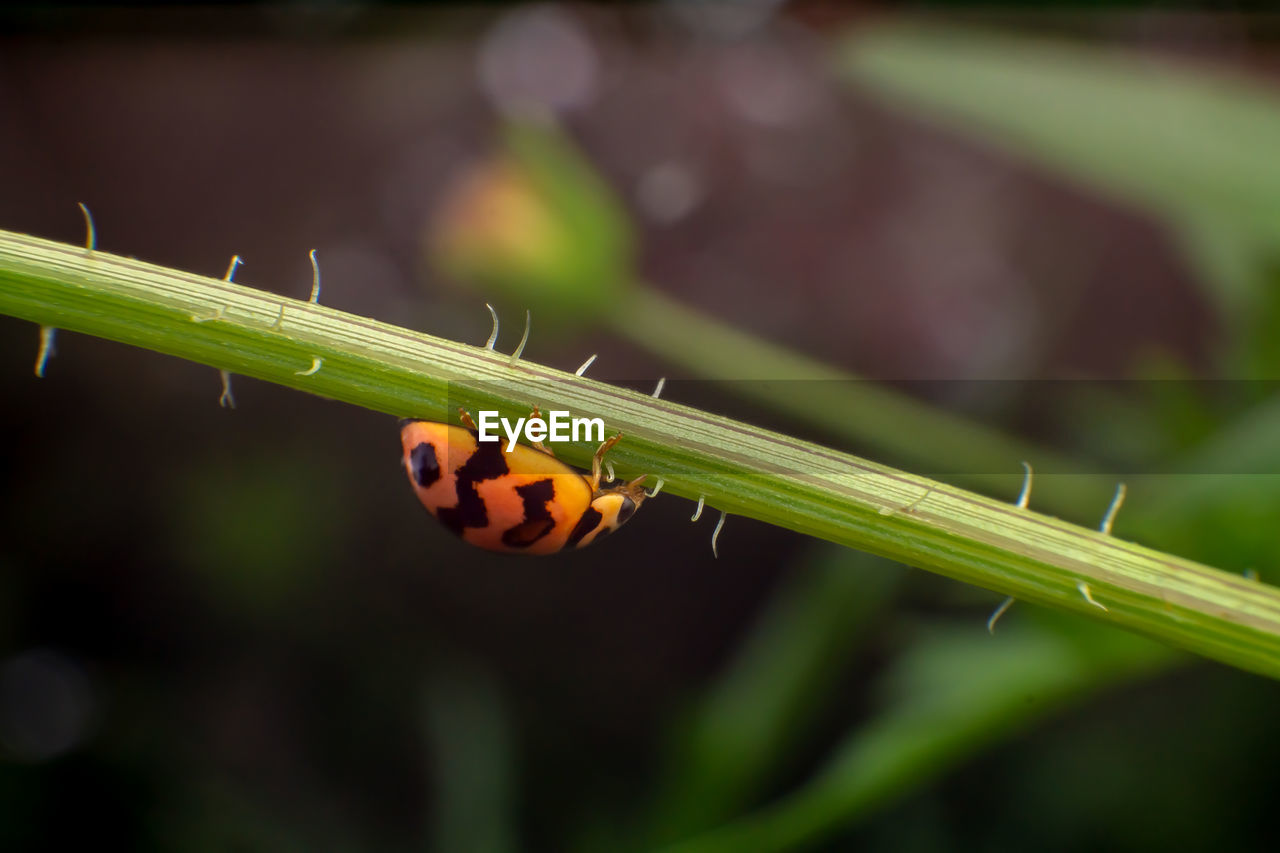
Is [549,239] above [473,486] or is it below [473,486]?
→ above

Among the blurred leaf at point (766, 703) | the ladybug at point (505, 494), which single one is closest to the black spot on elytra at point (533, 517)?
the ladybug at point (505, 494)

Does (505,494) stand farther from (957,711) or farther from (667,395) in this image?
(957,711)

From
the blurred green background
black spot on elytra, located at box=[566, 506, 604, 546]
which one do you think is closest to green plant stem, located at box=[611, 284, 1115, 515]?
the blurred green background

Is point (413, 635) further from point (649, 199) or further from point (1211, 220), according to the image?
point (1211, 220)

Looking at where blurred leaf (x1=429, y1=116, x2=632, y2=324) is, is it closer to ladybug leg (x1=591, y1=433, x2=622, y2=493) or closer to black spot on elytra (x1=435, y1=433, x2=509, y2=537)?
black spot on elytra (x1=435, y1=433, x2=509, y2=537)

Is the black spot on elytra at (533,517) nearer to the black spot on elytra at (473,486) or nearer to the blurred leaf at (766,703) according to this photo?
the black spot on elytra at (473,486)

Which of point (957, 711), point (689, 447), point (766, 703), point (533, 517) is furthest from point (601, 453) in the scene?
point (766, 703)

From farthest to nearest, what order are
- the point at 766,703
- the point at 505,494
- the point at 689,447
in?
the point at 766,703 < the point at 505,494 < the point at 689,447
